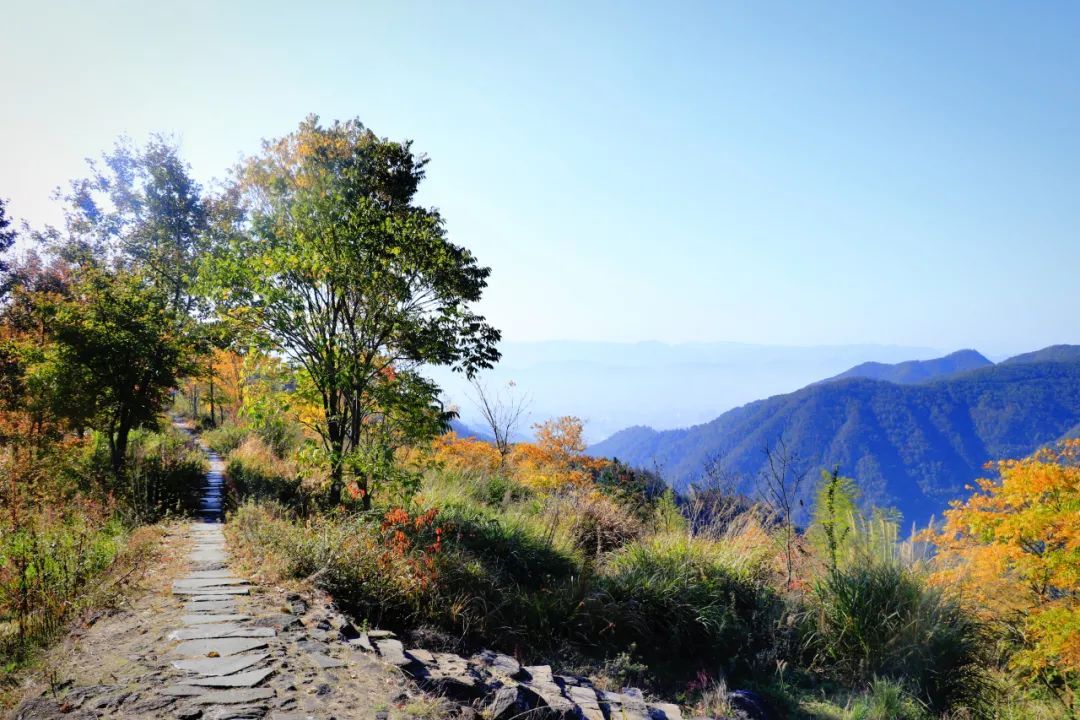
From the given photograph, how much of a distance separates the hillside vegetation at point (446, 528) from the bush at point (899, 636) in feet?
0.09

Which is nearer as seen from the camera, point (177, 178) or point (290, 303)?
point (290, 303)

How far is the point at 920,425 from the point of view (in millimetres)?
179750

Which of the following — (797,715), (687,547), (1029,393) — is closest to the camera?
(797,715)

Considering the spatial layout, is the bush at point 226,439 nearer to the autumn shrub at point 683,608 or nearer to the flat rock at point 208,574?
the flat rock at point 208,574

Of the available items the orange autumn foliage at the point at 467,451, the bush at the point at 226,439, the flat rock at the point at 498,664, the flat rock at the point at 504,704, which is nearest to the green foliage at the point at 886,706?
the flat rock at the point at 498,664

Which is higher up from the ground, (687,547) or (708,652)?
(687,547)

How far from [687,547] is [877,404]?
211m

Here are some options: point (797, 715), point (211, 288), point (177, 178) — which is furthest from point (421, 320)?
point (177, 178)

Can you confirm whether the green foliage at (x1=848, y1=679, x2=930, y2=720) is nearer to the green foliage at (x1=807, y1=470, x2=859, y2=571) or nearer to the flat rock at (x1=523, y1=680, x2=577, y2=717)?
the green foliage at (x1=807, y1=470, x2=859, y2=571)

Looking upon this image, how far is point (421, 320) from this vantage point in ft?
28.2

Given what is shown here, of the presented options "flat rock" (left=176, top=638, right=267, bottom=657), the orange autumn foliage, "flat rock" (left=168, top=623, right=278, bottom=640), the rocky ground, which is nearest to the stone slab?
the rocky ground

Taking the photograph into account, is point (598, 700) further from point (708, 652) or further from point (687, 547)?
point (687, 547)

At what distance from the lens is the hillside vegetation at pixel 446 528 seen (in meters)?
5.48

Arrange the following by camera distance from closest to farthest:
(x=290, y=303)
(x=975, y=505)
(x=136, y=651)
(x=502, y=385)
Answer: (x=136, y=651)
(x=290, y=303)
(x=975, y=505)
(x=502, y=385)
